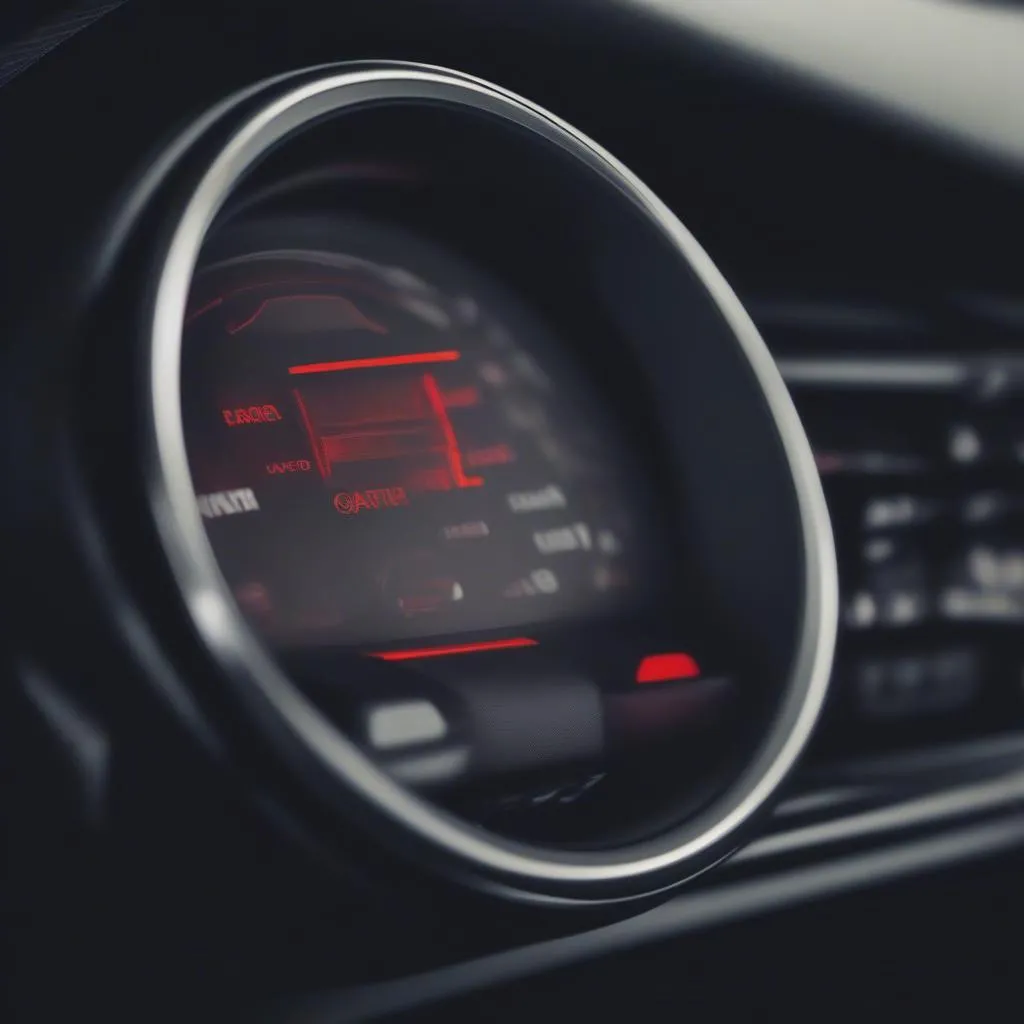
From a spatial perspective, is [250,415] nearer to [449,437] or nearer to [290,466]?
[290,466]

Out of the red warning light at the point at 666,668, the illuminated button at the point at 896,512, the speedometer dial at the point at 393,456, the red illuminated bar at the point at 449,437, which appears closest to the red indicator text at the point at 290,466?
the speedometer dial at the point at 393,456

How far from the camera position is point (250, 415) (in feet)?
3.38

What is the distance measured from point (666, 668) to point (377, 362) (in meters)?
0.26

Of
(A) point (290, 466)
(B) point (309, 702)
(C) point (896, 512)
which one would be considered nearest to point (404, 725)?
(B) point (309, 702)

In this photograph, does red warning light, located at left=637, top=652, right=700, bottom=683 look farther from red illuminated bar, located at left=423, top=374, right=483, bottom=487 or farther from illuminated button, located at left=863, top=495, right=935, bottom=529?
illuminated button, located at left=863, top=495, right=935, bottom=529

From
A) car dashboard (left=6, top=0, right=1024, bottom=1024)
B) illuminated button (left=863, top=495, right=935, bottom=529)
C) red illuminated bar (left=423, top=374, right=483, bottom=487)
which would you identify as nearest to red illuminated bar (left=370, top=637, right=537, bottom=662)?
car dashboard (left=6, top=0, right=1024, bottom=1024)

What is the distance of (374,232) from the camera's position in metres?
1.15

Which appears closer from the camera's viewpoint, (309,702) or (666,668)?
(309,702)

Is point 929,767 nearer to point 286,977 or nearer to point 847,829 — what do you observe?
point 847,829

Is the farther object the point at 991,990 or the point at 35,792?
the point at 991,990

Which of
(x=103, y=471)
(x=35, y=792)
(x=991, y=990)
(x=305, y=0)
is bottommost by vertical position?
(x=991, y=990)

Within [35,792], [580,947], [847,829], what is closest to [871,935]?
[847,829]

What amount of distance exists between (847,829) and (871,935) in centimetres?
7

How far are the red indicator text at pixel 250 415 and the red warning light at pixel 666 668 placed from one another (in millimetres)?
262
